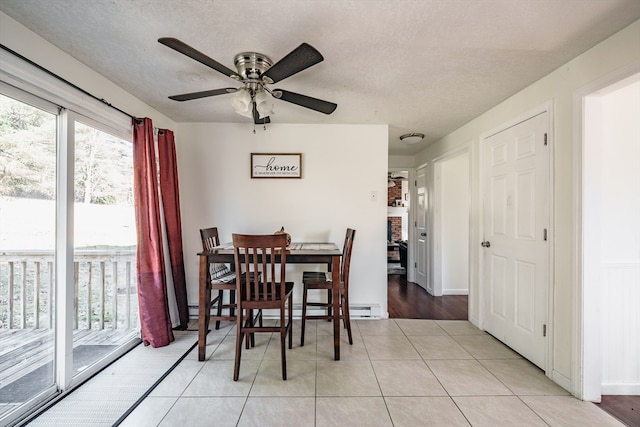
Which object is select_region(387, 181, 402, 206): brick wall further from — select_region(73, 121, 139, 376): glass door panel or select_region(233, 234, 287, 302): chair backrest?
select_region(73, 121, 139, 376): glass door panel

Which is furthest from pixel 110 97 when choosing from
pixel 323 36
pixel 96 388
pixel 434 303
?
pixel 434 303

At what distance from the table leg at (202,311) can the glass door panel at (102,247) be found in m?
0.82

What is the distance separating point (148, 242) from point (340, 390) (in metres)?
2.05

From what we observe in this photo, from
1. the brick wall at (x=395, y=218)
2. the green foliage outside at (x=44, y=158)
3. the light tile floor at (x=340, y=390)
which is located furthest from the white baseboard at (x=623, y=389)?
the brick wall at (x=395, y=218)

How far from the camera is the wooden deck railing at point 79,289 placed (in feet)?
5.52

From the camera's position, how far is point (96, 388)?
6.19 feet

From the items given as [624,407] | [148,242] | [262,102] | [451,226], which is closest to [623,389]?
[624,407]

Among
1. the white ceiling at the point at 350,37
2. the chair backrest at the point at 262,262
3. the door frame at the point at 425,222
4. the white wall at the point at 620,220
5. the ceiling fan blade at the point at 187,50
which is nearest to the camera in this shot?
the ceiling fan blade at the point at 187,50

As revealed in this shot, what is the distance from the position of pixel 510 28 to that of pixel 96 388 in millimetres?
3559

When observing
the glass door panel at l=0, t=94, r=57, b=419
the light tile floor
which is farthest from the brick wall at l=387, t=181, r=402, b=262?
the glass door panel at l=0, t=94, r=57, b=419

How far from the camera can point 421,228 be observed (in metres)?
4.59

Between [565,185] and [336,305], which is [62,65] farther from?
[565,185]

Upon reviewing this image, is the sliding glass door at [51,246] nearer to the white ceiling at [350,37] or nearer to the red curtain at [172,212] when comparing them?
the red curtain at [172,212]

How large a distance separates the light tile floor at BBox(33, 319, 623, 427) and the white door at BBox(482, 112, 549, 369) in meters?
0.25
